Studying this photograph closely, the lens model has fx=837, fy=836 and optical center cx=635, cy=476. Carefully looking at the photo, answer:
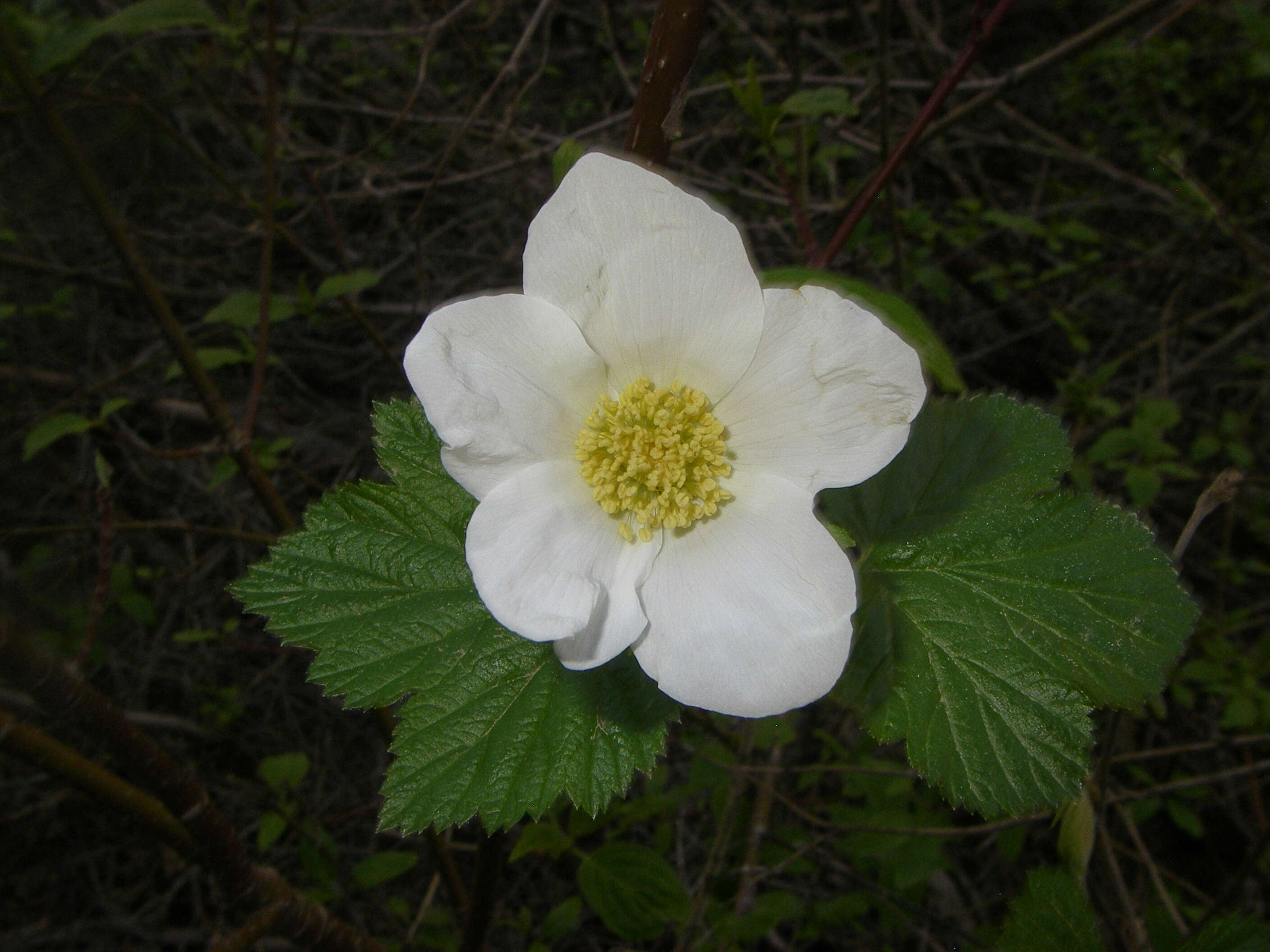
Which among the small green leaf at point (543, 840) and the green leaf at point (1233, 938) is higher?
the green leaf at point (1233, 938)

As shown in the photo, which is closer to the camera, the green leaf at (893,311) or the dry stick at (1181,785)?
the green leaf at (893,311)

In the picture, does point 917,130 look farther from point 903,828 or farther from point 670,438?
point 903,828

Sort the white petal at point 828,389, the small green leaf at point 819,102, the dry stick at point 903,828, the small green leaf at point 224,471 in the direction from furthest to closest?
the small green leaf at point 224,471 → the dry stick at point 903,828 → the small green leaf at point 819,102 → the white petal at point 828,389

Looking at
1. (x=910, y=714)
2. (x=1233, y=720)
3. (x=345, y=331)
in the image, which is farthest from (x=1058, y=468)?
(x=345, y=331)

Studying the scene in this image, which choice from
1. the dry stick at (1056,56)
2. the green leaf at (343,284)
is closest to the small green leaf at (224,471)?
the green leaf at (343,284)

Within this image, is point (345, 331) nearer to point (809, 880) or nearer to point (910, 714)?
point (809, 880)

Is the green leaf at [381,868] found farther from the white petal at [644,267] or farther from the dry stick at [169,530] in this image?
the white petal at [644,267]
